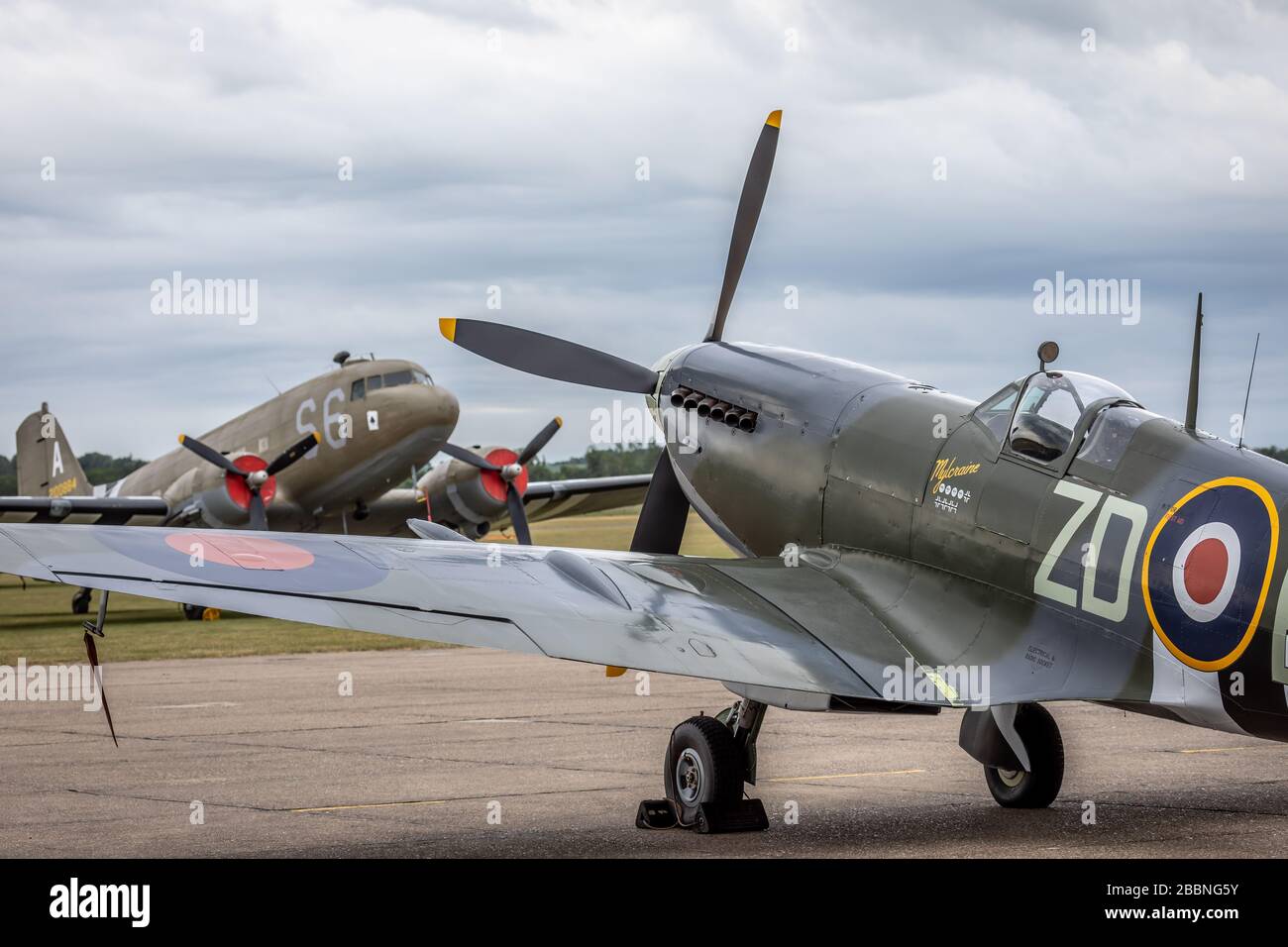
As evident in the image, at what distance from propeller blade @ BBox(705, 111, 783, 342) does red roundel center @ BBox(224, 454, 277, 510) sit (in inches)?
877

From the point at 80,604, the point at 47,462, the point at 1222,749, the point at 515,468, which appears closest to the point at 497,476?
the point at 515,468

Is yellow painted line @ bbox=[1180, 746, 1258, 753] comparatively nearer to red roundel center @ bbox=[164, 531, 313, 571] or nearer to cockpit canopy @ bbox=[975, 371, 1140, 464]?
cockpit canopy @ bbox=[975, 371, 1140, 464]

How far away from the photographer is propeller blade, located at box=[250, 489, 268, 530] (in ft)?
109

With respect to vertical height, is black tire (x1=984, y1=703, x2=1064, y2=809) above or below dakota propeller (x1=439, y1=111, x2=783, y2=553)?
below

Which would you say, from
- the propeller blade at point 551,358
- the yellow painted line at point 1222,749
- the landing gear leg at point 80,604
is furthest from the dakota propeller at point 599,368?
the landing gear leg at point 80,604

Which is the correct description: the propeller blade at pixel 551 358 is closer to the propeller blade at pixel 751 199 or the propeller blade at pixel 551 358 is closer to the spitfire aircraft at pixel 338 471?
the propeller blade at pixel 751 199

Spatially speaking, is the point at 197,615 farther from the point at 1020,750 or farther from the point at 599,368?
the point at 1020,750

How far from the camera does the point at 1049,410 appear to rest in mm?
8633

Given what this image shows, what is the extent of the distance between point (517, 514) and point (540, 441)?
1813 millimetres

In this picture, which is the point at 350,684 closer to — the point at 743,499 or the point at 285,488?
the point at 743,499

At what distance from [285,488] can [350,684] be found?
17139 millimetres

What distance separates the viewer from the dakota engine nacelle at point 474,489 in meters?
34.4

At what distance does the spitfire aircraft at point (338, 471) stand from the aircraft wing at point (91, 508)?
0.11 ft

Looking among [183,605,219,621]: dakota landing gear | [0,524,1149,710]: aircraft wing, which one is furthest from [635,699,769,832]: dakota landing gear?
[183,605,219,621]: dakota landing gear
